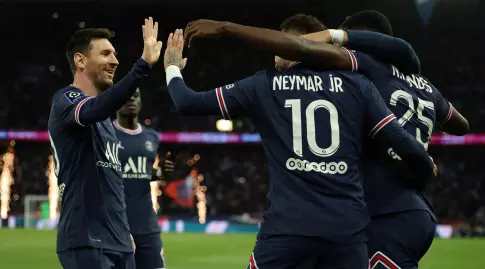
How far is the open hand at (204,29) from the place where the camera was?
3.52 m

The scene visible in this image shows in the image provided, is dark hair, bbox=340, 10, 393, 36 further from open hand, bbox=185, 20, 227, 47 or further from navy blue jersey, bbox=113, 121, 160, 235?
navy blue jersey, bbox=113, 121, 160, 235

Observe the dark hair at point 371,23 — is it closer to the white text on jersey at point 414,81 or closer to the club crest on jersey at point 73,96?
the white text on jersey at point 414,81

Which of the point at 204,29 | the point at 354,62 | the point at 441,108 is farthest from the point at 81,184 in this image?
the point at 441,108

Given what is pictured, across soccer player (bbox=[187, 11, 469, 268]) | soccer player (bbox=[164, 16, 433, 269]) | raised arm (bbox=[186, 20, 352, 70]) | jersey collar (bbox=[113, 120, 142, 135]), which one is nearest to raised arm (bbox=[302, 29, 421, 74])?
soccer player (bbox=[187, 11, 469, 268])

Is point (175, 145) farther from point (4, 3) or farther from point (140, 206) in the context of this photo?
point (140, 206)

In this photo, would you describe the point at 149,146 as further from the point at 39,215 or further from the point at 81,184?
the point at 39,215

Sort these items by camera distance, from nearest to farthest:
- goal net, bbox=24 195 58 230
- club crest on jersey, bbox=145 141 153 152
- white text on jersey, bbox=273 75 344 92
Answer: white text on jersey, bbox=273 75 344 92, club crest on jersey, bbox=145 141 153 152, goal net, bbox=24 195 58 230

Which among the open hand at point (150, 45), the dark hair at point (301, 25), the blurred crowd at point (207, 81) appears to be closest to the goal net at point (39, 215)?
the blurred crowd at point (207, 81)

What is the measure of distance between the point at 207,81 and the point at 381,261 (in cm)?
3046

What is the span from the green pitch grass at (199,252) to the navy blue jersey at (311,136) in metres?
9.31

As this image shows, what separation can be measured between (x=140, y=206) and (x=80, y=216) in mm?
3330

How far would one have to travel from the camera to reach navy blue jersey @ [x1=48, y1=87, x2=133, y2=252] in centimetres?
415

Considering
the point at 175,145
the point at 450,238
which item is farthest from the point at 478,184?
the point at 175,145

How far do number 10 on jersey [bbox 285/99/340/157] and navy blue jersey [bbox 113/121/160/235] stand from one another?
13.7 ft
